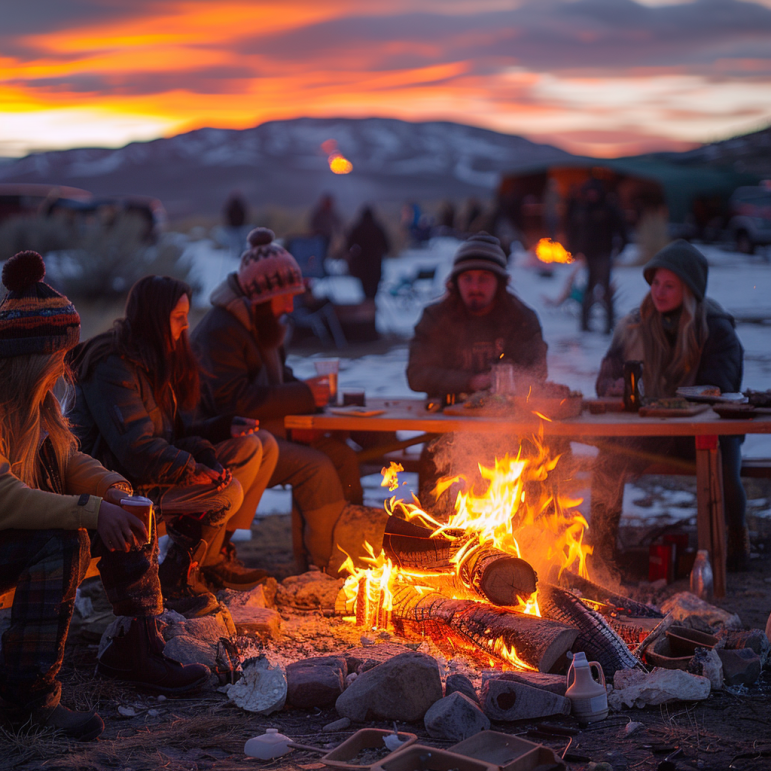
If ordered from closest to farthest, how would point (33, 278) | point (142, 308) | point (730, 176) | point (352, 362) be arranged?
point (33, 278)
point (142, 308)
point (352, 362)
point (730, 176)

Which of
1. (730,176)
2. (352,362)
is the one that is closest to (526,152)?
(730,176)

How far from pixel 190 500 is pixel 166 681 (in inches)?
34.5

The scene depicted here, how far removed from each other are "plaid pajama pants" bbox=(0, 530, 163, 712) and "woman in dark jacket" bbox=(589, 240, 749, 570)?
267 centimetres

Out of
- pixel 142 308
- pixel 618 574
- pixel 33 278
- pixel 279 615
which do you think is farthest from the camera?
pixel 618 574

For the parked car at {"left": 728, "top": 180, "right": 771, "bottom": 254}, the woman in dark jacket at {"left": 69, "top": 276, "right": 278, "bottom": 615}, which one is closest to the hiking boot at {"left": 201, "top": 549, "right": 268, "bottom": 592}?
the woman in dark jacket at {"left": 69, "top": 276, "right": 278, "bottom": 615}

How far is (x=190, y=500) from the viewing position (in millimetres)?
3666

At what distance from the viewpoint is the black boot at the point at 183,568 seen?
366 centimetres

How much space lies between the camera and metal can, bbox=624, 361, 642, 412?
164 inches

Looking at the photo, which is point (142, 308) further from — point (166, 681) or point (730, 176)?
point (730, 176)

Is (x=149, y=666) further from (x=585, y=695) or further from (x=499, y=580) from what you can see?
(x=585, y=695)

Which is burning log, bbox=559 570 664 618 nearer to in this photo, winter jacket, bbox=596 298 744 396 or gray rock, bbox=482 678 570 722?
gray rock, bbox=482 678 570 722

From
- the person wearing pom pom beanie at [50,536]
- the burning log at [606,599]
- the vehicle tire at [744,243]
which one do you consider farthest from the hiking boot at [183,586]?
the vehicle tire at [744,243]

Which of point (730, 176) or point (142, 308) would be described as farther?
point (730, 176)

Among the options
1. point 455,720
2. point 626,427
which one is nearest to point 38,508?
point 455,720
